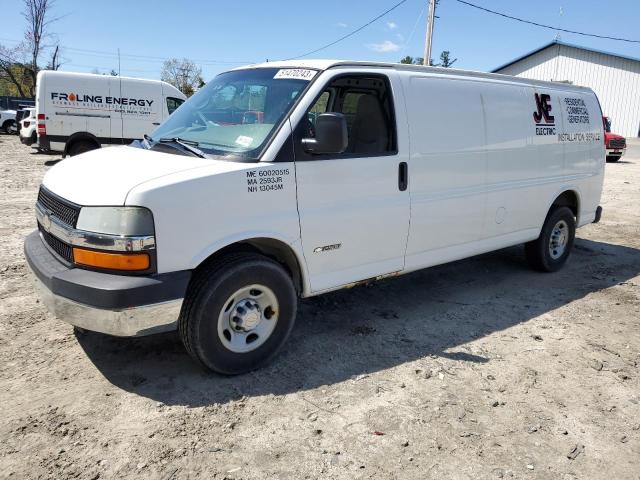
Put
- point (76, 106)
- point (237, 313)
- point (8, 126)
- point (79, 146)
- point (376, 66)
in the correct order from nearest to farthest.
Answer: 1. point (237, 313)
2. point (376, 66)
3. point (76, 106)
4. point (79, 146)
5. point (8, 126)

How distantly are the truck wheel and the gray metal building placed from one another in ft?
136

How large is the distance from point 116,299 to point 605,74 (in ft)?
147

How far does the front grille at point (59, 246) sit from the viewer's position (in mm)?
3316

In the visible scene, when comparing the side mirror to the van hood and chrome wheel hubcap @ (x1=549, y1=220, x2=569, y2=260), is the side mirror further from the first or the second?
chrome wheel hubcap @ (x1=549, y1=220, x2=569, y2=260)

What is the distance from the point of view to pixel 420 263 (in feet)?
15.3

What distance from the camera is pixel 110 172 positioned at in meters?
3.45

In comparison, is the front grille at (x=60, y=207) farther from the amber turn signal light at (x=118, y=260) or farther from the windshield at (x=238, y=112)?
the windshield at (x=238, y=112)

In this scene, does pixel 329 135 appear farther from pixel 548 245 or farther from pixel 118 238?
pixel 548 245

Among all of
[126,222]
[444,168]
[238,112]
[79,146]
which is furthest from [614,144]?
[126,222]

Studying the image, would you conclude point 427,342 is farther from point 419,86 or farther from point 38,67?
point 38,67

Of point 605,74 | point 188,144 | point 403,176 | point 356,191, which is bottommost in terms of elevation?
point 356,191

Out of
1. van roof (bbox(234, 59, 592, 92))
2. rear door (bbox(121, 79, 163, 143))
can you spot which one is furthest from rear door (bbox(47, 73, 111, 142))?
van roof (bbox(234, 59, 592, 92))

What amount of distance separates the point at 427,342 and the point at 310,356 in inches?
40.6

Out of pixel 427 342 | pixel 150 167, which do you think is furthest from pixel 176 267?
pixel 427 342
